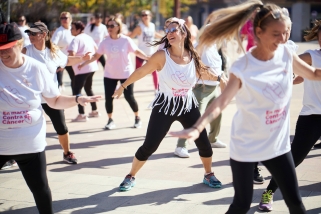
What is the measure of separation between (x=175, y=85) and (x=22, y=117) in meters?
1.95

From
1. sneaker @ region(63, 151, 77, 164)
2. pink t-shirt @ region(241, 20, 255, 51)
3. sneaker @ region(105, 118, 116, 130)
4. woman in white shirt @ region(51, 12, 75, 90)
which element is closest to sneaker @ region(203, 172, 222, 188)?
pink t-shirt @ region(241, 20, 255, 51)

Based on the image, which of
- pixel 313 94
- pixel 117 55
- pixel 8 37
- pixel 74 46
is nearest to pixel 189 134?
pixel 8 37

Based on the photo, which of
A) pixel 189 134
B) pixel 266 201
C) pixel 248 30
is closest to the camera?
pixel 189 134

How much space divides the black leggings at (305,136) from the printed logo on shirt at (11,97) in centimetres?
244

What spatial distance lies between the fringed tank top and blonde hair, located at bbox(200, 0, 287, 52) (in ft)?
5.65

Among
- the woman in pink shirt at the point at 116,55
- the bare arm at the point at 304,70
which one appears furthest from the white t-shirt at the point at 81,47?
the bare arm at the point at 304,70

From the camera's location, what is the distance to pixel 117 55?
919cm

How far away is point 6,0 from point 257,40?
5324 millimetres

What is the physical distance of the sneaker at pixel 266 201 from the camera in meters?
5.04

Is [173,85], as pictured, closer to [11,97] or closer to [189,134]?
[11,97]

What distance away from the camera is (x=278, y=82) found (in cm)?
375

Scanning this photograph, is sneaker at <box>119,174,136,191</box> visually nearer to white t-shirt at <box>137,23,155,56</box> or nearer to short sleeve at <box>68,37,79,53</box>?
short sleeve at <box>68,37,79,53</box>

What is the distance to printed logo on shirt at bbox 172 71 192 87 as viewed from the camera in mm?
5637

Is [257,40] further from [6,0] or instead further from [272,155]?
[6,0]
